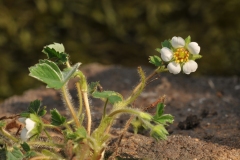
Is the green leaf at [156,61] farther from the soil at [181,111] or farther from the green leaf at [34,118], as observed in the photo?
the green leaf at [34,118]

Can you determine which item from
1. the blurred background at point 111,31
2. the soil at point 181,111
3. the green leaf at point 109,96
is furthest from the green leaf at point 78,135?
the blurred background at point 111,31

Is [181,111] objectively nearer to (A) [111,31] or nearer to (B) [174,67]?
(B) [174,67]

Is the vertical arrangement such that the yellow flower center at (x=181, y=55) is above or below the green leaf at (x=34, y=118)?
above

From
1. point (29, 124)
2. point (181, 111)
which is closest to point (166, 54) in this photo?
point (29, 124)

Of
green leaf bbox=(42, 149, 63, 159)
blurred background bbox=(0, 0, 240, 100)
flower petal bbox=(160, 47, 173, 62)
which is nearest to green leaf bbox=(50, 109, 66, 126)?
green leaf bbox=(42, 149, 63, 159)

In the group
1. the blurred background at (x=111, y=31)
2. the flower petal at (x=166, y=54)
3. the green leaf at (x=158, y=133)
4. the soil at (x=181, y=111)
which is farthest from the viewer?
the blurred background at (x=111, y=31)

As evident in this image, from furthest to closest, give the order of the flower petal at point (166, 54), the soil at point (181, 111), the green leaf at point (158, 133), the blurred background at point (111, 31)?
the blurred background at point (111, 31) < the soil at point (181, 111) < the flower petal at point (166, 54) < the green leaf at point (158, 133)

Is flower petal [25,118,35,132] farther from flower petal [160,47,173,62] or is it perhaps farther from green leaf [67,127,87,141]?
flower petal [160,47,173,62]
